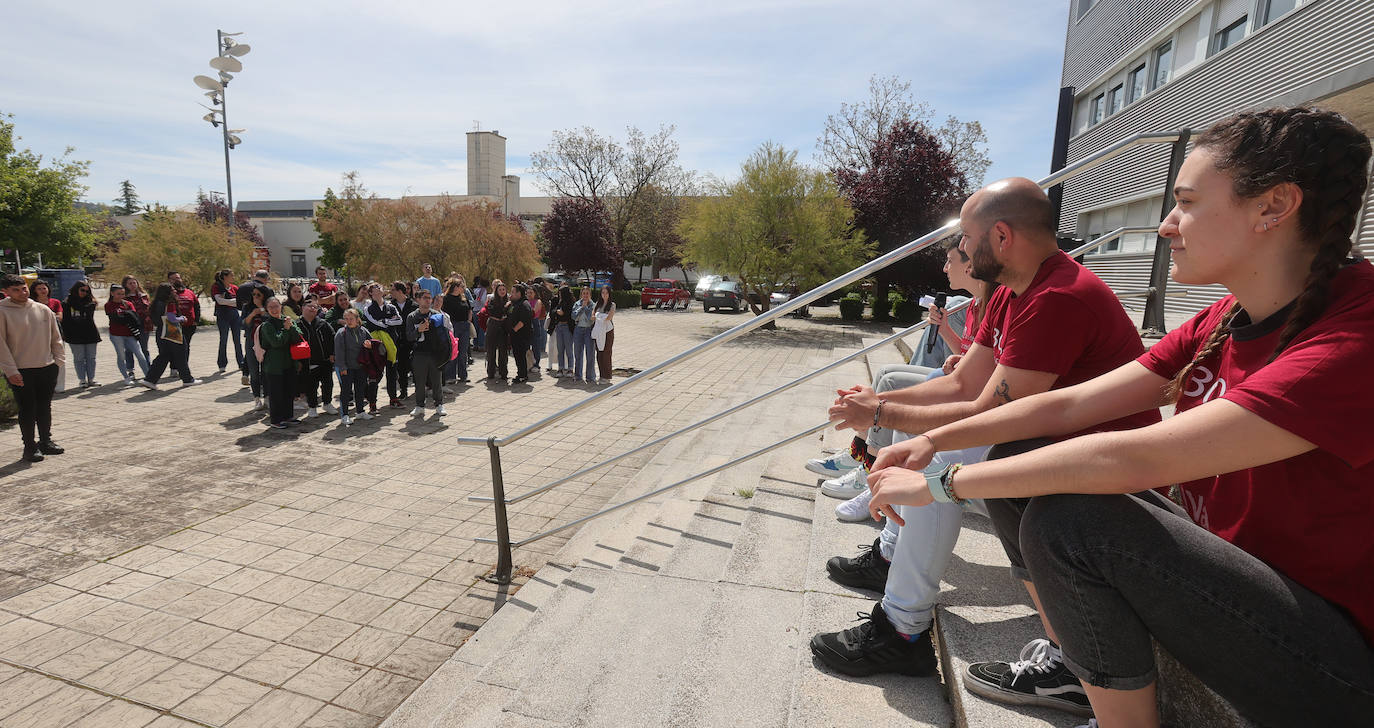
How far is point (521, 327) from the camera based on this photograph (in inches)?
436

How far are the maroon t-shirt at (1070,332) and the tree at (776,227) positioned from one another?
19981mm

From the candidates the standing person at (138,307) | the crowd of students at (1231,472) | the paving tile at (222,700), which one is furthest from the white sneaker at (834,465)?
the standing person at (138,307)

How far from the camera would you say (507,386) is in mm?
11094

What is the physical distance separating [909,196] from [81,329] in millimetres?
24772

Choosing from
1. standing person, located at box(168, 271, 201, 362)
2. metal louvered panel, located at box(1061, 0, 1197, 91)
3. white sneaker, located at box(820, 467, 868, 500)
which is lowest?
white sneaker, located at box(820, 467, 868, 500)

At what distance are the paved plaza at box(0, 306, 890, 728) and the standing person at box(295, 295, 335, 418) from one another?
0.52 metres

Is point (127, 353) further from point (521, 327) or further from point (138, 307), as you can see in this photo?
point (521, 327)

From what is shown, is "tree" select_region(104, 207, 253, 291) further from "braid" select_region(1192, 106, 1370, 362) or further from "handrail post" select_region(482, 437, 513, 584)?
"braid" select_region(1192, 106, 1370, 362)

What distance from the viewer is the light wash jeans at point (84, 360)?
31.9 ft

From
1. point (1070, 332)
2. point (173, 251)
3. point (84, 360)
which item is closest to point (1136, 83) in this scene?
point (1070, 332)

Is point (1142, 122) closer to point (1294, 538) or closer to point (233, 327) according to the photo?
point (1294, 538)

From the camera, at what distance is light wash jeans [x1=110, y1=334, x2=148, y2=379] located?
9938mm

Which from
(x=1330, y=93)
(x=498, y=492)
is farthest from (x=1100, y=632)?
(x=1330, y=93)

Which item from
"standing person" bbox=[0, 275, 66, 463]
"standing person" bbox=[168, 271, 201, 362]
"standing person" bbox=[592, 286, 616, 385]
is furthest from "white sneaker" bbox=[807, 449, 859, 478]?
"standing person" bbox=[168, 271, 201, 362]
